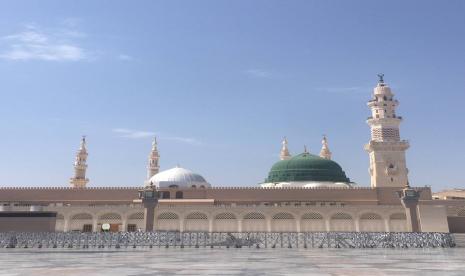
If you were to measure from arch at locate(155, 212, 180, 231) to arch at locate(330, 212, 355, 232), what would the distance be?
16.2 meters

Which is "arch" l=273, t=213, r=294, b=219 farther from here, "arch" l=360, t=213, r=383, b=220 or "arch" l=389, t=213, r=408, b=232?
"arch" l=389, t=213, r=408, b=232

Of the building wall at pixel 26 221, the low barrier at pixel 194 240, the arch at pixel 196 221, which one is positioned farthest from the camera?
the arch at pixel 196 221

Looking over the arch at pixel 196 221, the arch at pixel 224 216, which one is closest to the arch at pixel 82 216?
the arch at pixel 196 221

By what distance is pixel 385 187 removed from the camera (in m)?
47.9

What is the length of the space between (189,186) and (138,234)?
79.1 feet

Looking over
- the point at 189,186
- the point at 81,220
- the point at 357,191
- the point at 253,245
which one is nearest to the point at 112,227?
the point at 81,220

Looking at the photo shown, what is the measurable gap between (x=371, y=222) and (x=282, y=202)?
9.56 meters

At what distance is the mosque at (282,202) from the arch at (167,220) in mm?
103

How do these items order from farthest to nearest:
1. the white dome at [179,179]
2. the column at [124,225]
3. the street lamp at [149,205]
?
the white dome at [179,179]
the column at [124,225]
the street lamp at [149,205]

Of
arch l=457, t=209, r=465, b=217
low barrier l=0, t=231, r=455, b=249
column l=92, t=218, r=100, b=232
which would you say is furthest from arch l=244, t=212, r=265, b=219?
arch l=457, t=209, r=465, b=217

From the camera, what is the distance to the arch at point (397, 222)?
4378 centimetres

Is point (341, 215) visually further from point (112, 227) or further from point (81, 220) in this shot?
point (81, 220)

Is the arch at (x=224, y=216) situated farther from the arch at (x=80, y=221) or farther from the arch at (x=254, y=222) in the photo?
the arch at (x=80, y=221)

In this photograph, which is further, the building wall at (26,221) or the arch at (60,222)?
the arch at (60,222)
